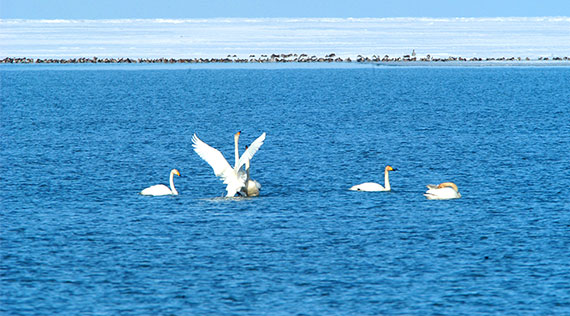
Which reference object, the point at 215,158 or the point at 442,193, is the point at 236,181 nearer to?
the point at 215,158

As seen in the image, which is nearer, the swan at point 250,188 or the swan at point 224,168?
the swan at point 224,168

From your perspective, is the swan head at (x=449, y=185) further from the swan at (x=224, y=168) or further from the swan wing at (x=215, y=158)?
the swan wing at (x=215, y=158)

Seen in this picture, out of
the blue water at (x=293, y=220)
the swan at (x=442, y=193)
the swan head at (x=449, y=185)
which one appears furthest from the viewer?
the swan head at (x=449, y=185)

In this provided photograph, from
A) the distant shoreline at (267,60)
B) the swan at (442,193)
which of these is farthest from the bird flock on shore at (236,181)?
the distant shoreline at (267,60)

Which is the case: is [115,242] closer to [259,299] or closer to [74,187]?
[259,299]

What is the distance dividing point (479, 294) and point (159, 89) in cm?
A: 7614

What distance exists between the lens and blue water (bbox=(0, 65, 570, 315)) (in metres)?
17.9

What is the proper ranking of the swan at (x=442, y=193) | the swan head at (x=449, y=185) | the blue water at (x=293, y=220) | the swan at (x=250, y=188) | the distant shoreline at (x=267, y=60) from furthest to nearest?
the distant shoreline at (x=267, y=60) < the swan at (x=250, y=188) < the swan head at (x=449, y=185) < the swan at (x=442, y=193) < the blue water at (x=293, y=220)

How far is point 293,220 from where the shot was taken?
24.7m

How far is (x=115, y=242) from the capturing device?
72.9 feet

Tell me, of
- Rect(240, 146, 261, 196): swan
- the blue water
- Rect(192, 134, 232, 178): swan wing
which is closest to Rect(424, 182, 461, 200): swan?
the blue water

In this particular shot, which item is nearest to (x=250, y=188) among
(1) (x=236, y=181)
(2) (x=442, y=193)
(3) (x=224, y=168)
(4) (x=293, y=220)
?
(1) (x=236, y=181)

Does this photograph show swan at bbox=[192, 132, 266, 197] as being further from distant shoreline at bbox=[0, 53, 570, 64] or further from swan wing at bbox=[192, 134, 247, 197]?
distant shoreline at bbox=[0, 53, 570, 64]

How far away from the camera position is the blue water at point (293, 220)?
706 inches
